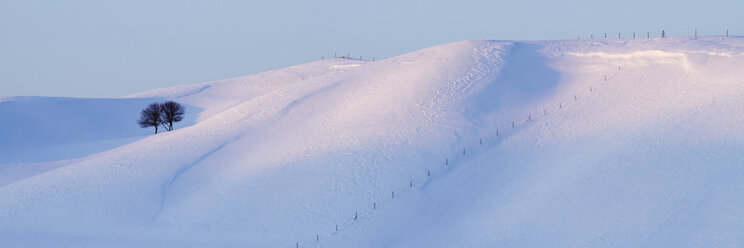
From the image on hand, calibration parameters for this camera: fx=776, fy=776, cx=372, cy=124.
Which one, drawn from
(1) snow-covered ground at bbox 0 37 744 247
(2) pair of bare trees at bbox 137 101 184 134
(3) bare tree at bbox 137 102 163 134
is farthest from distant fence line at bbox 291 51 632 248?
(3) bare tree at bbox 137 102 163 134

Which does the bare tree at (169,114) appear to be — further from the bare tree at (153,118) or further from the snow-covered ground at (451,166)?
the snow-covered ground at (451,166)

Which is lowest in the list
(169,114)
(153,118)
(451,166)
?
(153,118)

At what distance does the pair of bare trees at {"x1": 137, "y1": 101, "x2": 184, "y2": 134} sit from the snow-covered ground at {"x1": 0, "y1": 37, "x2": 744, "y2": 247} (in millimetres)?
24412

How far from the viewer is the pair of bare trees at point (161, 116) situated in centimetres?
7375

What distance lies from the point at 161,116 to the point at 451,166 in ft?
155

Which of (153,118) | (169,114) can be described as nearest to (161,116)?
(169,114)

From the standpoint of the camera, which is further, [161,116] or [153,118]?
[161,116]

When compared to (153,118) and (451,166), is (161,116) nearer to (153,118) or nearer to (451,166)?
(153,118)

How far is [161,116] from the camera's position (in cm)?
7488

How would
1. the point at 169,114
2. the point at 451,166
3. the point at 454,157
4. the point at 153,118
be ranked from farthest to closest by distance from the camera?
the point at 169,114 → the point at 153,118 → the point at 454,157 → the point at 451,166

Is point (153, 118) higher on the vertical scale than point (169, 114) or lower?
lower

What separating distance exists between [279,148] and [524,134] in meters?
11.8

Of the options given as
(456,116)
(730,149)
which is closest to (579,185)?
(730,149)

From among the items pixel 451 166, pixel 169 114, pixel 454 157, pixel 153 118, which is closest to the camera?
pixel 451 166
